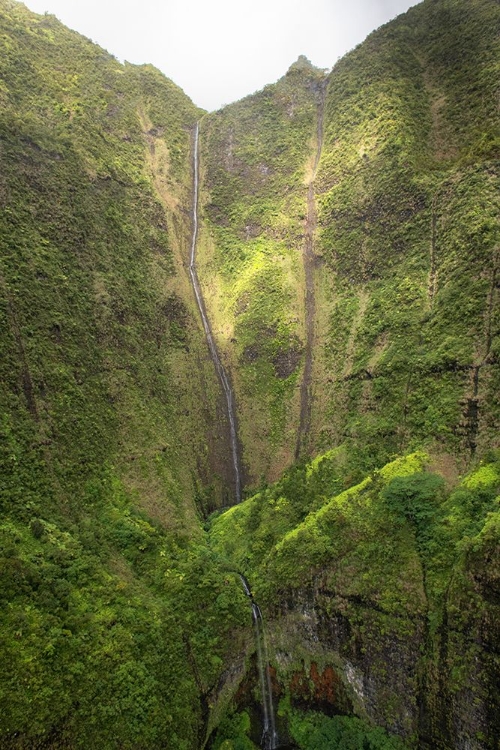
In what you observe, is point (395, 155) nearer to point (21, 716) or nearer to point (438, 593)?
point (438, 593)

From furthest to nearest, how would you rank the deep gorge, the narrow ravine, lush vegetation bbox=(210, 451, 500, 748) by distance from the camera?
the narrow ravine → the deep gorge → lush vegetation bbox=(210, 451, 500, 748)

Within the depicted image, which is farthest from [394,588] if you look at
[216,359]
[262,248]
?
[262,248]

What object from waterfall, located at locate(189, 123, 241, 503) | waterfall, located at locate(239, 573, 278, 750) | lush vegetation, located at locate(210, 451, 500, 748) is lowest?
waterfall, located at locate(239, 573, 278, 750)

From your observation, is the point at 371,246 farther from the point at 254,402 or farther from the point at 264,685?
the point at 264,685

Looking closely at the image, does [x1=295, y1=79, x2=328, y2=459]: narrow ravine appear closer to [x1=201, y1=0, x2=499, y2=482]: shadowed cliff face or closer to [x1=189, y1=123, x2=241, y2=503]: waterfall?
[x1=201, y1=0, x2=499, y2=482]: shadowed cliff face

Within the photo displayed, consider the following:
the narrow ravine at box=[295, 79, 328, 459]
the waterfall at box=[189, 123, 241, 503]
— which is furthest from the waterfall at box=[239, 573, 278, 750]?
the narrow ravine at box=[295, 79, 328, 459]

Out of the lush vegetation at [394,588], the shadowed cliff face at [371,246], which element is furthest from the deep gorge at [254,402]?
the shadowed cliff face at [371,246]
